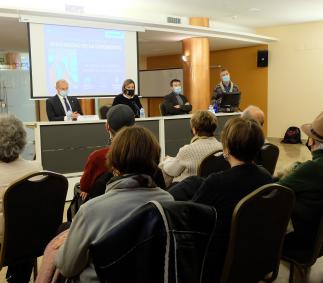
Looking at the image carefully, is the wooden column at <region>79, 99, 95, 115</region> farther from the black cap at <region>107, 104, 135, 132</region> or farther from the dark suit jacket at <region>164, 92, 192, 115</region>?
the black cap at <region>107, 104, 135, 132</region>

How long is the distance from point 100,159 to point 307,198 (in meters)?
1.13

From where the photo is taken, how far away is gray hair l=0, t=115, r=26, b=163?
83.2 inches

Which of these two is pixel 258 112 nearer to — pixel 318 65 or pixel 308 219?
pixel 308 219

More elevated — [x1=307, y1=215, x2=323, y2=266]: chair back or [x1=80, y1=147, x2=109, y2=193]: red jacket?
[x1=80, y1=147, x2=109, y2=193]: red jacket

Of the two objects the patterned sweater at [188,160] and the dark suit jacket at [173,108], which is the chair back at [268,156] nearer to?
the patterned sweater at [188,160]

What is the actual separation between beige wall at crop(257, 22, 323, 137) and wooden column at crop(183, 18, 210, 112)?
255 centimetres

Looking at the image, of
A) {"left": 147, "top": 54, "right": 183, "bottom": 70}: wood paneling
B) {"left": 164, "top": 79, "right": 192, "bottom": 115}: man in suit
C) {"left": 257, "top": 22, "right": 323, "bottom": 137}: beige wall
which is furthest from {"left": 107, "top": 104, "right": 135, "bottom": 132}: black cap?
{"left": 147, "top": 54, "right": 183, "bottom": 70}: wood paneling

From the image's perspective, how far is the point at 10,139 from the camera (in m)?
2.13

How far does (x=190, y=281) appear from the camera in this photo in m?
1.14

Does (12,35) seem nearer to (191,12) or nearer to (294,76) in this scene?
(191,12)

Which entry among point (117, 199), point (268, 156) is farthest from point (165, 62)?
point (117, 199)

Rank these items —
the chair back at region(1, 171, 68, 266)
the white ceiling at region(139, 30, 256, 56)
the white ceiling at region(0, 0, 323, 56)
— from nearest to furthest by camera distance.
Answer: the chair back at region(1, 171, 68, 266) < the white ceiling at region(0, 0, 323, 56) < the white ceiling at region(139, 30, 256, 56)

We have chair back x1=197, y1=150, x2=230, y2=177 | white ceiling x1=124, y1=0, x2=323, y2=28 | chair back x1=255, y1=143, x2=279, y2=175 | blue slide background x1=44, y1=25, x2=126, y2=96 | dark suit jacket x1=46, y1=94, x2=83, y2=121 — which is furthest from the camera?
white ceiling x1=124, y1=0, x2=323, y2=28

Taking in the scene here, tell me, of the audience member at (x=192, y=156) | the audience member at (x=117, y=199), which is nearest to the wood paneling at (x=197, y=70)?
the audience member at (x=192, y=156)
